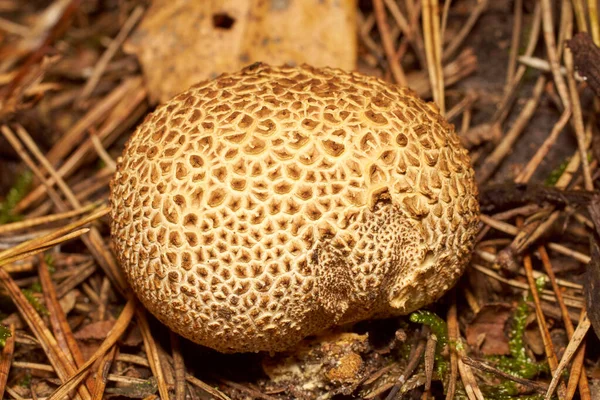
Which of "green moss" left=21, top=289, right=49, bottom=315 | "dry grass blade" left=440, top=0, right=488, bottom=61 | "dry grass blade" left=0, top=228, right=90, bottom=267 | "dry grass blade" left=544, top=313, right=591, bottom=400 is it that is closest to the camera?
"dry grass blade" left=544, top=313, right=591, bottom=400

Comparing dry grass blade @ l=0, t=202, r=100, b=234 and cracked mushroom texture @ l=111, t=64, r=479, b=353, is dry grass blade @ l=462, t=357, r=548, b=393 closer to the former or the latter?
cracked mushroom texture @ l=111, t=64, r=479, b=353

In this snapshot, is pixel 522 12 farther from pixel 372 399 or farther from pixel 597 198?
pixel 372 399

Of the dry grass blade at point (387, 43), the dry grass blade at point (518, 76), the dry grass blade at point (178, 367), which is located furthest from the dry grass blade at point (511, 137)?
the dry grass blade at point (178, 367)

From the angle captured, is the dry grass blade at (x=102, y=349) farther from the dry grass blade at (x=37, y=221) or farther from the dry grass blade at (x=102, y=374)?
the dry grass blade at (x=37, y=221)

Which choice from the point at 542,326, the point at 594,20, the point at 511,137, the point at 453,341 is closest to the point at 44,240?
the point at 453,341

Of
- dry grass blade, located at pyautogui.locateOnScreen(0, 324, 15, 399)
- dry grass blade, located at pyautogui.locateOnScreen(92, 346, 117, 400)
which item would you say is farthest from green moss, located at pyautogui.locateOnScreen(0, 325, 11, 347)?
dry grass blade, located at pyautogui.locateOnScreen(92, 346, 117, 400)

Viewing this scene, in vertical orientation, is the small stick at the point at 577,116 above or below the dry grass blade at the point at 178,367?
above
